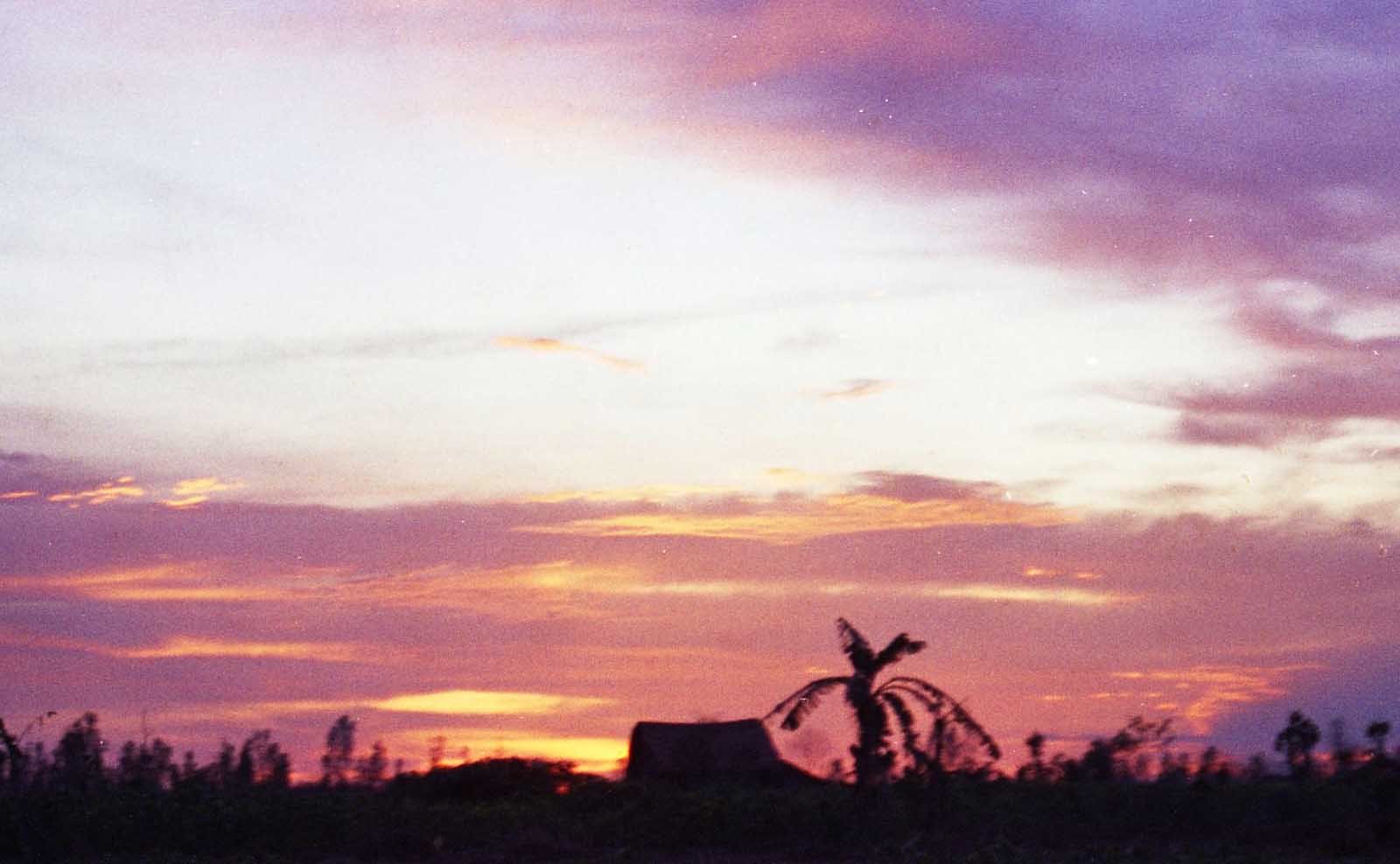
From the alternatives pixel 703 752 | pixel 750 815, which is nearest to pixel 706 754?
pixel 703 752

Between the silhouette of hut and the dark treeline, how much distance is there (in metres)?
1.85

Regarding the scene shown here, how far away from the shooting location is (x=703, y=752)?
24969 mm

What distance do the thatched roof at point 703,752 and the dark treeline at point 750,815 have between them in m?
1.85

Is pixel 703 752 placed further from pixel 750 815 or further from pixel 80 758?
pixel 80 758

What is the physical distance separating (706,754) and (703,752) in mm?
65

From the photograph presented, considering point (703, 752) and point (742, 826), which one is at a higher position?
point (703, 752)

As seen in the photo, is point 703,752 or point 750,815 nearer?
point 750,815

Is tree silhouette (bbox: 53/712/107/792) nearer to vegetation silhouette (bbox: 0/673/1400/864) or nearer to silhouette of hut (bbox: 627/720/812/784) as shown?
vegetation silhouette (bbox: 0/673/1400/864)

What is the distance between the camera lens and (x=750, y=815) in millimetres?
20375

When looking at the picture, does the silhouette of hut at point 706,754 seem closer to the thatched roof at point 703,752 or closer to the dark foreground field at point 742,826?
the thatched roof at point 703,752

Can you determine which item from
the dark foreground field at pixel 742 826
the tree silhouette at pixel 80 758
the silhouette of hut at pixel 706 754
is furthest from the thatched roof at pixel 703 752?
the tree silhouette at pixel 80 758

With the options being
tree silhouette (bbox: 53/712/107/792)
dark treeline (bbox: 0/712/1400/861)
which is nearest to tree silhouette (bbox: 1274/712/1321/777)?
dark treeline (bbox: 0/712/1400/861)

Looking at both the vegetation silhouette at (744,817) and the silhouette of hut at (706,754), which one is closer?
the vegetation silhouette at (744,817)

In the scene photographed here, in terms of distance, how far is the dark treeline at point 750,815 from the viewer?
19906 mm
